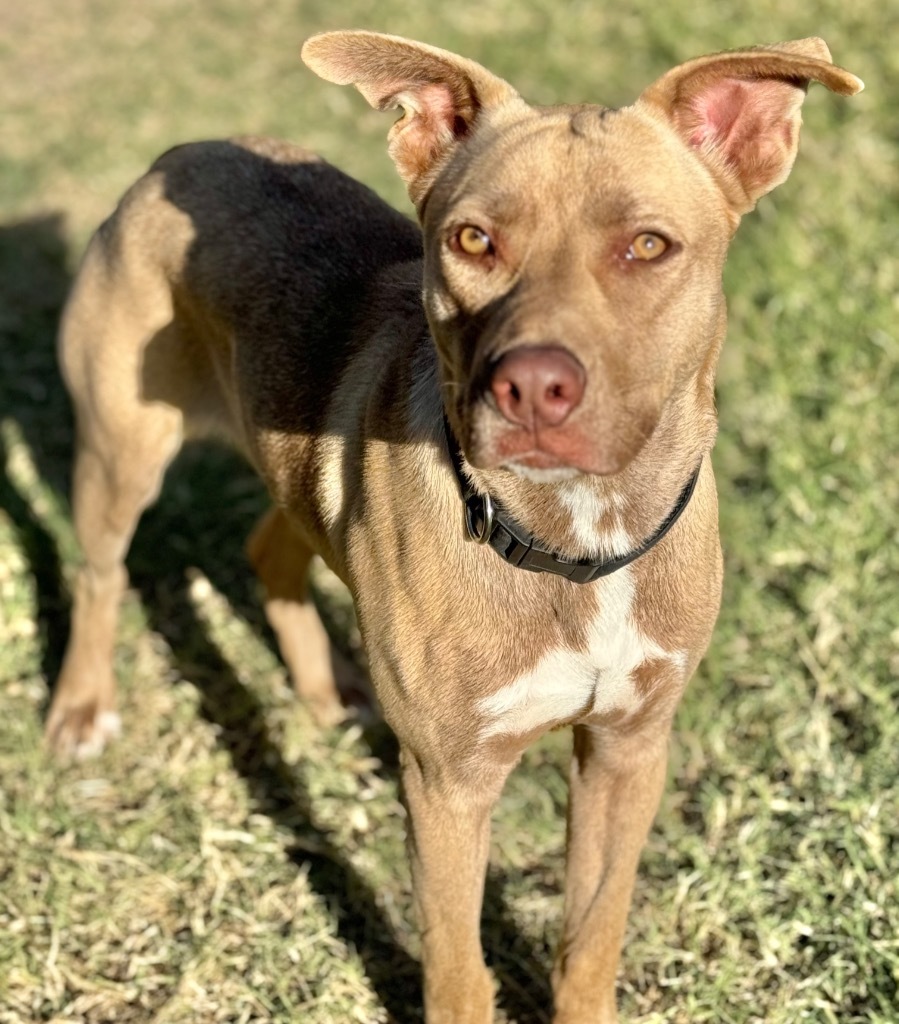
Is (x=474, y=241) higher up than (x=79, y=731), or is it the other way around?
(x=474, y=241)

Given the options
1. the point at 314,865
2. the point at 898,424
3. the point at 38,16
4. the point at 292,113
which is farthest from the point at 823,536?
the point at 38,16

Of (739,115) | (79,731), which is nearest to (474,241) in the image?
(739,115)

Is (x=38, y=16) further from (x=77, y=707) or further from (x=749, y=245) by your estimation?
Answer: (x=77, y=707)

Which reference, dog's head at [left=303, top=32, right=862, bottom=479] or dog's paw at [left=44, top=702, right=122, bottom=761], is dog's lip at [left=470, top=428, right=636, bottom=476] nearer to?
dog's head at [left=303, top=32, right=862, bottom=479]

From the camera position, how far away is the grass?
4.20 m

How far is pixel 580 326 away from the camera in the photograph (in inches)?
109

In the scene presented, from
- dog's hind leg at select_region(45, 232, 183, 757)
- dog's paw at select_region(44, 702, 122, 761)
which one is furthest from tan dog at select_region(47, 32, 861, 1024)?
dog's paw at select_region(44, 702, 122, 761)

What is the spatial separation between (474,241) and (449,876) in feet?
5.25

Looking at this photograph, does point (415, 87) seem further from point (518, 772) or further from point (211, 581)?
point (211, 581)

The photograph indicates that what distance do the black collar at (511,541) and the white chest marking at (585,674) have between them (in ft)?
0.19

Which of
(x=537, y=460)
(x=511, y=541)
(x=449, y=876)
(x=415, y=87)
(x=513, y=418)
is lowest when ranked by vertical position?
(x=449, y=876)

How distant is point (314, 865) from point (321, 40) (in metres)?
2.82

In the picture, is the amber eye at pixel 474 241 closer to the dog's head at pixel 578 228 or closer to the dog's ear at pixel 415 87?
the dog's head at pixel 578 228

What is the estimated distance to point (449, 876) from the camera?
3.43 meters
